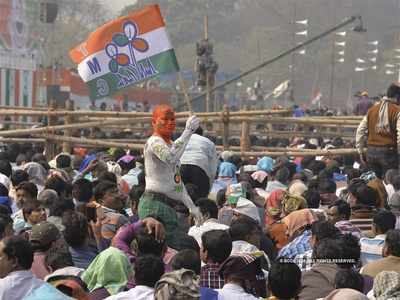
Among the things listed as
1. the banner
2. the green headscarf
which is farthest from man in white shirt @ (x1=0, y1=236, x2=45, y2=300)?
the banner

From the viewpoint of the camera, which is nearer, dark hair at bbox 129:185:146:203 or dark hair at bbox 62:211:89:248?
dark hair at bbox 62:211:89:248

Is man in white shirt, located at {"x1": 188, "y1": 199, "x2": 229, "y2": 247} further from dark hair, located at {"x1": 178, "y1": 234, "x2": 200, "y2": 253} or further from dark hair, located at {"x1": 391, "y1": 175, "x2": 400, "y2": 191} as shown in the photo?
dark hair, located at {"x1": 391, "y1": 175, "x2": 400, "y2": 191}

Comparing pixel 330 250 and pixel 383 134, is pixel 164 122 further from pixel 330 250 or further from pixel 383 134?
pixel 383 134

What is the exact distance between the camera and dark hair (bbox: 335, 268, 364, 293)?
749 centimetres

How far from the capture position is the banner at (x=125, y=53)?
15109 millimetres

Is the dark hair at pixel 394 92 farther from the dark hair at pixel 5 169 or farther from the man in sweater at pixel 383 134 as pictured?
the dark hair at pixel 5 169

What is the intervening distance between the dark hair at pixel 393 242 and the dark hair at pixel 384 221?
3.21 ft

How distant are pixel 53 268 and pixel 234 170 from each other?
20.8 ft

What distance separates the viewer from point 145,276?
7.21 m

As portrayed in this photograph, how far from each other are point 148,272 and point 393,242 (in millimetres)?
1917

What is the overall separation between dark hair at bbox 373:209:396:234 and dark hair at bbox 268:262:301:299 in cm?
243

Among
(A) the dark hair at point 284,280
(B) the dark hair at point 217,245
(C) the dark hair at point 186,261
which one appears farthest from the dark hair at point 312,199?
(A) the dark hair at point 284,280

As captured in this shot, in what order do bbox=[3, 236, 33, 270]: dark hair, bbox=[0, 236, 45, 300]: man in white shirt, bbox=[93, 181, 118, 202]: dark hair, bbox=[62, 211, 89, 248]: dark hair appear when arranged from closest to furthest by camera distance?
bbox=[0, 236, 45, 300]: man in white shirt
bbox=[3, 236, 33, 270]: dark hair
bbox=[62, 211, 89, 248]: dark hair
bbox=[93, 181, 118, 202]: dark hair

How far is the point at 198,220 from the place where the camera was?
9734mm
